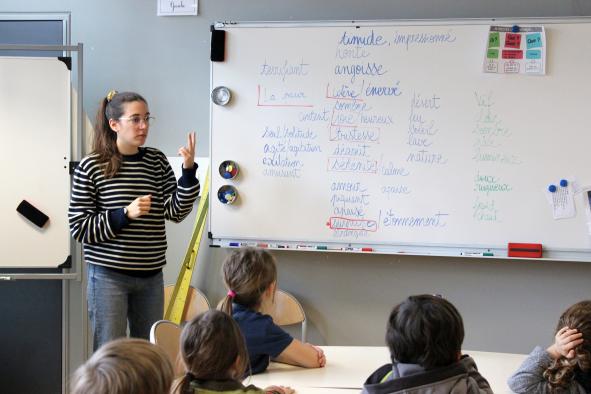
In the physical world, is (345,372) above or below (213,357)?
below

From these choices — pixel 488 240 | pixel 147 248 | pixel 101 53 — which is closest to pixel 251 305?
pixel 147 248

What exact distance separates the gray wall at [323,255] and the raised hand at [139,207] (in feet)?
3.92

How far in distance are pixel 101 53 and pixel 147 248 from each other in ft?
5.12

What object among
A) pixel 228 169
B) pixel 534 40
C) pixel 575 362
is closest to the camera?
pixel 575 362

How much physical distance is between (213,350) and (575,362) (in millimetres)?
1061

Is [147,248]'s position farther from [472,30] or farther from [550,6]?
[550,6]

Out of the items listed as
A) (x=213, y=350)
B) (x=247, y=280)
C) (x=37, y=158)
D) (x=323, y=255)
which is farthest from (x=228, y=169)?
(x=213, y=350)

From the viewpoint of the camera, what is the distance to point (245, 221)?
369 cm

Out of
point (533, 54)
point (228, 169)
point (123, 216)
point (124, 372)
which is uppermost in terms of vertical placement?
point (533, 54)

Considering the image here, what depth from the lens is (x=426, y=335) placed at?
1661 millimetres

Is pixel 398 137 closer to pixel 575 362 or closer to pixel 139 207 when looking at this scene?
pixel 139 207

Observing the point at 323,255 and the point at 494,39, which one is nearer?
the point at 494,39

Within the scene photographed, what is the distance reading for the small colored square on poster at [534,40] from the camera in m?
3.39

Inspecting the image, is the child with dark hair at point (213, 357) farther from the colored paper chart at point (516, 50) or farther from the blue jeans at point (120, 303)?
the colored paper chart at point (516, 50)
